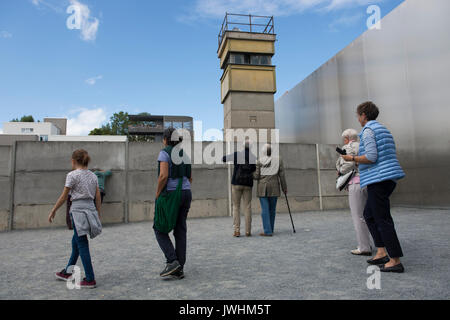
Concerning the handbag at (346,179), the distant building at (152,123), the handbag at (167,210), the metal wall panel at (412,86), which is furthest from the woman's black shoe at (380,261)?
the distant building at (152,123)

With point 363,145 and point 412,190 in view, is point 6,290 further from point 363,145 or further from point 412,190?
point 412,190

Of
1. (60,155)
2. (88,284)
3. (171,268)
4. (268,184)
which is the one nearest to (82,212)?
(88,284)

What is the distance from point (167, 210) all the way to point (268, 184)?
3150 mm

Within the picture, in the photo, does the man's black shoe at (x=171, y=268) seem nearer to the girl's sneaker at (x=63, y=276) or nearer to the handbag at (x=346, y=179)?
the girl's sneaker at (x=63, y=276)

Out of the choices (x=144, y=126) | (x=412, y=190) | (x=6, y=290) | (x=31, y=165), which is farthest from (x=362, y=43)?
(x=144, y=126)

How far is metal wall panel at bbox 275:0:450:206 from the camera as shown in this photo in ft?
28.4

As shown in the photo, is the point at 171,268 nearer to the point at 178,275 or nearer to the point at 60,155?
the point at 178,275

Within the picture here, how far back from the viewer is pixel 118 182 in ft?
27.9

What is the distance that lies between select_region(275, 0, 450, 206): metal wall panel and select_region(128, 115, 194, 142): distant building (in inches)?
1594

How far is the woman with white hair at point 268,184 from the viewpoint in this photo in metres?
5.98

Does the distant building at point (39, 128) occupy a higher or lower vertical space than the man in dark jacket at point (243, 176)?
higher

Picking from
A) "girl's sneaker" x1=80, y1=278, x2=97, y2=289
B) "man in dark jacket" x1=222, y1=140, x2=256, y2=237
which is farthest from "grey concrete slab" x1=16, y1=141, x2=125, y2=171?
"girl's sneaker" x1=80, y1=278, x2=97, y2=289

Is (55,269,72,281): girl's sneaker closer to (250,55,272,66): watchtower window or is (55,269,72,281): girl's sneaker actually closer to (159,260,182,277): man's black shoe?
(159,260,182,277): man's black shoe

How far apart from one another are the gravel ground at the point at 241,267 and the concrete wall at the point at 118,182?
5.88 feet
